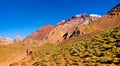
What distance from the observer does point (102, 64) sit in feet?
71.5

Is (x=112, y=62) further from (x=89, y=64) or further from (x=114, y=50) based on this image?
(x=114, y=50)

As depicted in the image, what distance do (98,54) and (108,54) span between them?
205 cm

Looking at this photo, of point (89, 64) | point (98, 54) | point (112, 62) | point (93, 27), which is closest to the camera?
point (112, 62)

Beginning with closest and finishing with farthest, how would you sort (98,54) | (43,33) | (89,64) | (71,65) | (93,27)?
(89,64) → (71,65) → (98,54) → (93,27) → (43,33)

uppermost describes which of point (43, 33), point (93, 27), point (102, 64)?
point (43, 33)

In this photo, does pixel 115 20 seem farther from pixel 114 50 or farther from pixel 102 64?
pixel 102 64

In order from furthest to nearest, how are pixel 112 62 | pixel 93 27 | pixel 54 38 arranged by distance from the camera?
1. pixel 54 38
2. pixel 93 27
3. pixel 112 62

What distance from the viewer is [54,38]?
123688 mm

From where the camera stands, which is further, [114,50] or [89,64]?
[114,50]

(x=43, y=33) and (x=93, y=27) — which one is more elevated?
(x=43, y=33)

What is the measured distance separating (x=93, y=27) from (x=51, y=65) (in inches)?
2348

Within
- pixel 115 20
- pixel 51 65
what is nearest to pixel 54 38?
pixel 115 20

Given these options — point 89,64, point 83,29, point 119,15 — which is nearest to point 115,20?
point 119,15

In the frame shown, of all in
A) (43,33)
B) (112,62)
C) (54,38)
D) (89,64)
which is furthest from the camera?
(43,33)
